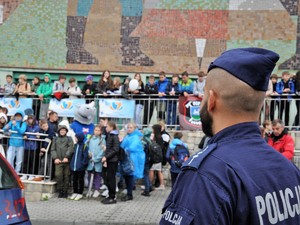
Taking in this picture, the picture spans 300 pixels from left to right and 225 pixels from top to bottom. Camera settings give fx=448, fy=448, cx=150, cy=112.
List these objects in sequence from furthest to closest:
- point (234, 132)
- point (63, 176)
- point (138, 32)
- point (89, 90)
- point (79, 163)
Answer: point (138, 32) < point (89, 90) < point (63, 176) < point (79, 163) < point (234, 132)

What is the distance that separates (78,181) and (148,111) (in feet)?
13.0

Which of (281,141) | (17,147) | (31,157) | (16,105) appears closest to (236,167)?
(281,141)

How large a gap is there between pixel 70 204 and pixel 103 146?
5.02ft

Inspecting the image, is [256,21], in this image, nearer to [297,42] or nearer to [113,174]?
[297,42]

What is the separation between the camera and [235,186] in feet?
5.25

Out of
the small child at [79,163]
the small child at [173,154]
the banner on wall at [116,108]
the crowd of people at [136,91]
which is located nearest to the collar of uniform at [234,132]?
the small child at [173,154]

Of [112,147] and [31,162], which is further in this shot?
[31,162]

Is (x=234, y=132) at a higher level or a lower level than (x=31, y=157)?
higher

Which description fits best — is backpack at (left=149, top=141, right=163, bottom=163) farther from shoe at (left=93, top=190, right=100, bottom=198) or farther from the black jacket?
shoe at (left=93, top=190, right=100, bottom=198)

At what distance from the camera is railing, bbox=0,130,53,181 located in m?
11.3

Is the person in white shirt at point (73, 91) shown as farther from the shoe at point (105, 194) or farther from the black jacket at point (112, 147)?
the shoe at point (105, 194)

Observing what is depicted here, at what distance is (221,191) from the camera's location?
1.57 m

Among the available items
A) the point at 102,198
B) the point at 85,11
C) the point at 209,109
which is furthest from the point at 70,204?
the point at 85,11

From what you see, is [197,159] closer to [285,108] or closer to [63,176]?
[63,176]
